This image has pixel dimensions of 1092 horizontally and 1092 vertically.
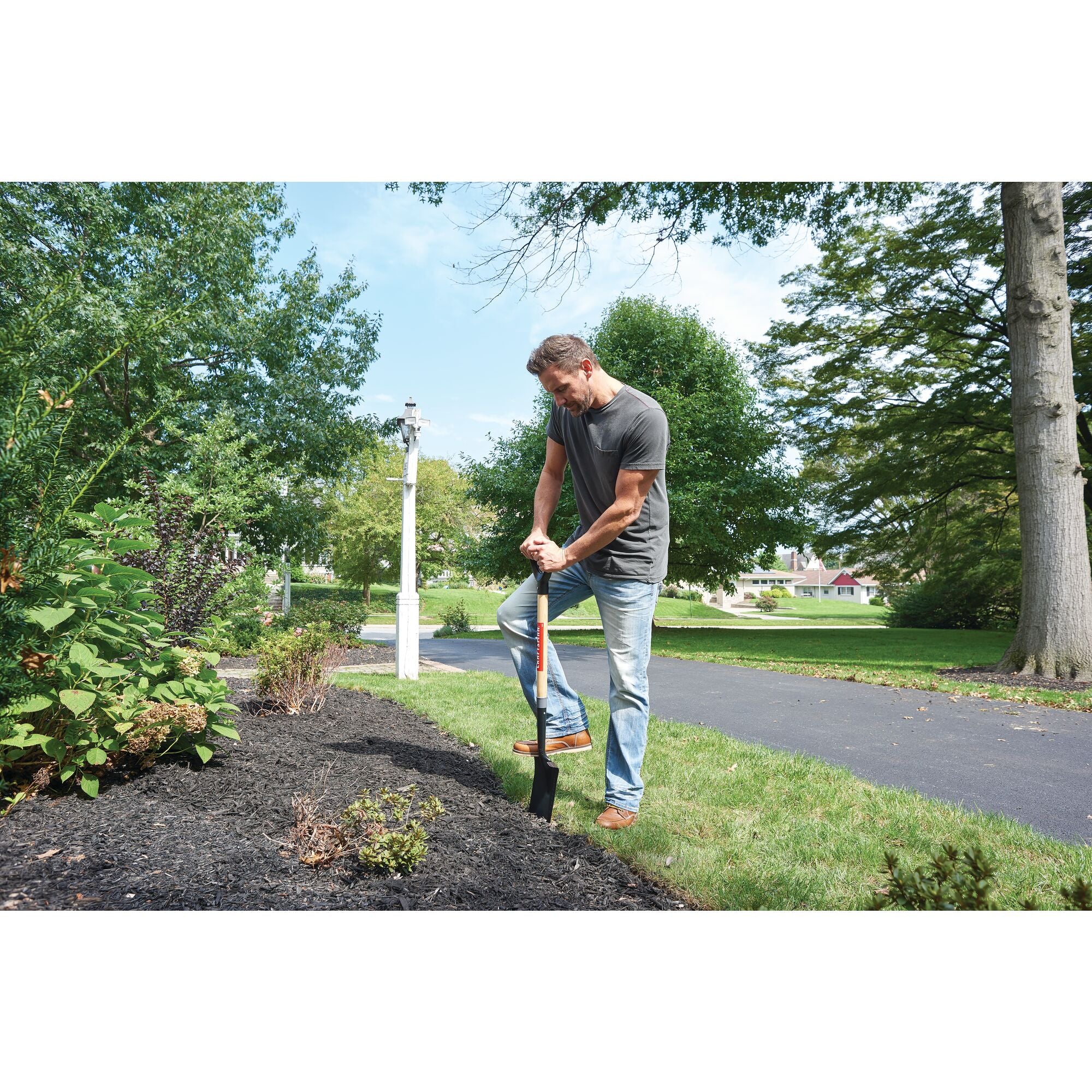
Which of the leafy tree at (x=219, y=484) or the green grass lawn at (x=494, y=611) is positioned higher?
the leafy tree at (x=219, y=484)

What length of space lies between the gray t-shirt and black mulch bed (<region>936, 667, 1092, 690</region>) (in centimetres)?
627

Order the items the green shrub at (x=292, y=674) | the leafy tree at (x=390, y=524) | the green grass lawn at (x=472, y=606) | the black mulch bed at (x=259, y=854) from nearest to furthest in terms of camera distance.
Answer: the black mulch bed at (x=259, y=854), the green shrub at (x=292, y=674), the leafy tree at (x=390, y=524), the green grass lawn at (x=472, y=606)

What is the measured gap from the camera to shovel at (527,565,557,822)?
112 inches

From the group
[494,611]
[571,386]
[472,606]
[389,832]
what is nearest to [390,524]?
[494,611]

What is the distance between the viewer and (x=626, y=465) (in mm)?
2832

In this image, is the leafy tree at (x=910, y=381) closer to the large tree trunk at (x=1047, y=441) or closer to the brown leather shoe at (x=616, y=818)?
the large tree trunk at (x=1047, y=441)

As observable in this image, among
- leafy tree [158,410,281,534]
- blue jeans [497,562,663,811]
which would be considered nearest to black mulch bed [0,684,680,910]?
blue jeans [497,562,663,811]

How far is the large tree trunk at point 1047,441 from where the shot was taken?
7.95 metres

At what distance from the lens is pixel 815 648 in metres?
12.7

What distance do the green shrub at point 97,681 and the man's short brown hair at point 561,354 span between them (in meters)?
1.79

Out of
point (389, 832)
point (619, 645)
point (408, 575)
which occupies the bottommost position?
point (389, 832)

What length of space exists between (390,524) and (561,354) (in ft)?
61.6

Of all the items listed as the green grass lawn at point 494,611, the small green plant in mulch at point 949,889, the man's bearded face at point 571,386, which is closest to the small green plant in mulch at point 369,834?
the small green plant in mulch at point 949,889

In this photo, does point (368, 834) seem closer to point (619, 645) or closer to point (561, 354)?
point (619, 645)
